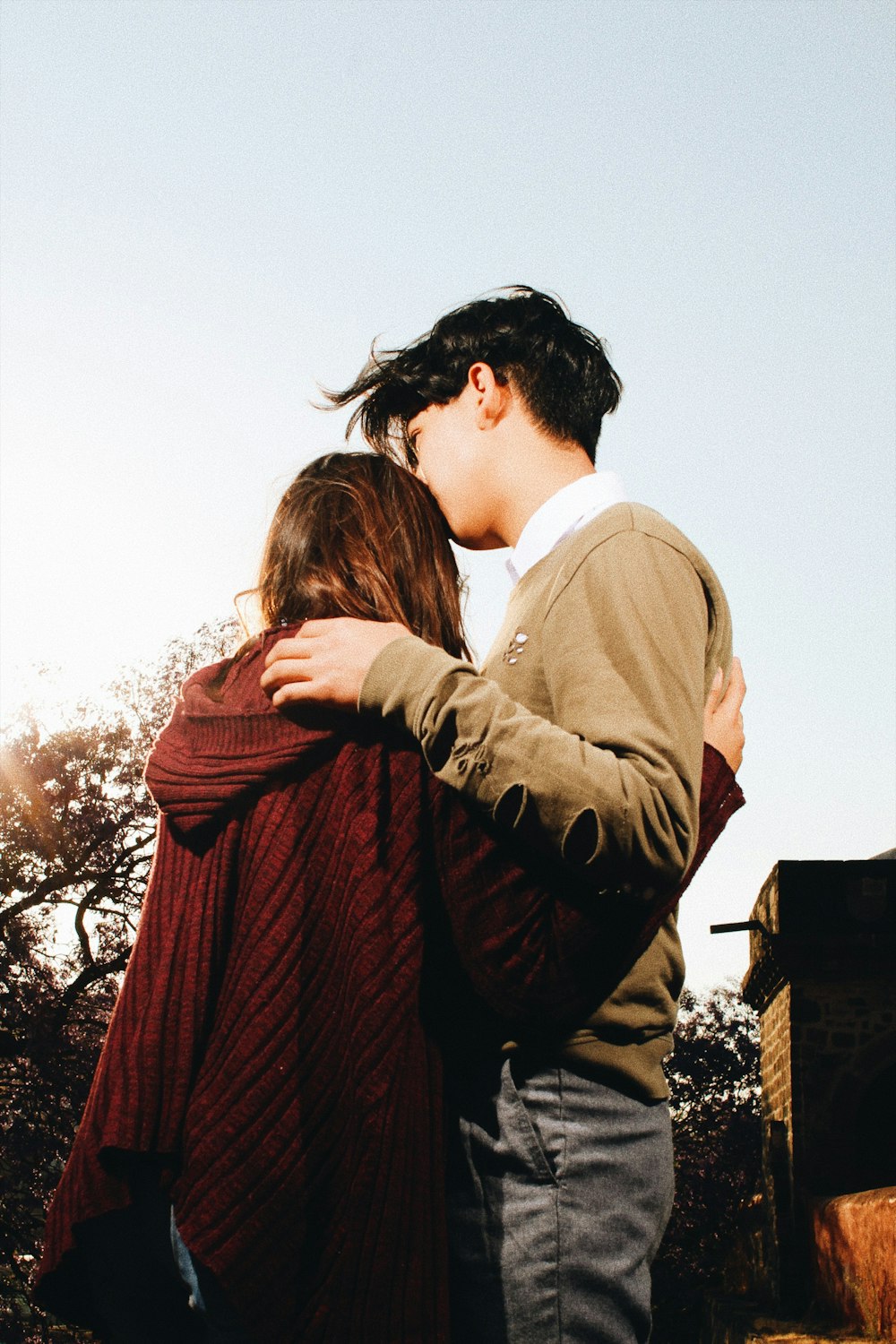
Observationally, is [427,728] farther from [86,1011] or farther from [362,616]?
[86,1011]

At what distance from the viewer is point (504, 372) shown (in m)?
2.35

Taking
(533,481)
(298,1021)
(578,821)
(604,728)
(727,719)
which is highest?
(533,481)

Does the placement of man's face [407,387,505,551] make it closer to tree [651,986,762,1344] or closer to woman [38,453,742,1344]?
woman [38,453,742,1344]

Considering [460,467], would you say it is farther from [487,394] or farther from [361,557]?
[361,557]

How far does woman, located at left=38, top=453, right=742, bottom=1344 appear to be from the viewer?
1.38m

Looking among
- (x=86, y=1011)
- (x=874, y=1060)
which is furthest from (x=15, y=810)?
(x=874, y=1060)

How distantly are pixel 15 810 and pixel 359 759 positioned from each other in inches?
536

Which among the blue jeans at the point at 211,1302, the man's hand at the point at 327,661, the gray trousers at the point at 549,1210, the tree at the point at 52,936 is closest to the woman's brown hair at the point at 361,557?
the man's hand at the point at 327,661

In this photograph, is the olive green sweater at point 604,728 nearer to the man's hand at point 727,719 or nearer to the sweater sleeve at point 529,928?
the sweater sleeve at point 529,928

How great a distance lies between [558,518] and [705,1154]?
69.2 ft

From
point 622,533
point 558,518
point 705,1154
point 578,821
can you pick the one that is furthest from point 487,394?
point 705,1154

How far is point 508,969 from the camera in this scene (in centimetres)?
146

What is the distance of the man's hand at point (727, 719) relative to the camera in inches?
75.6

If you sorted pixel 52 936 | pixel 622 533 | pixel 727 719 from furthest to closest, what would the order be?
pixel 52 936 < pixel 727 719 < pixel 622 533
